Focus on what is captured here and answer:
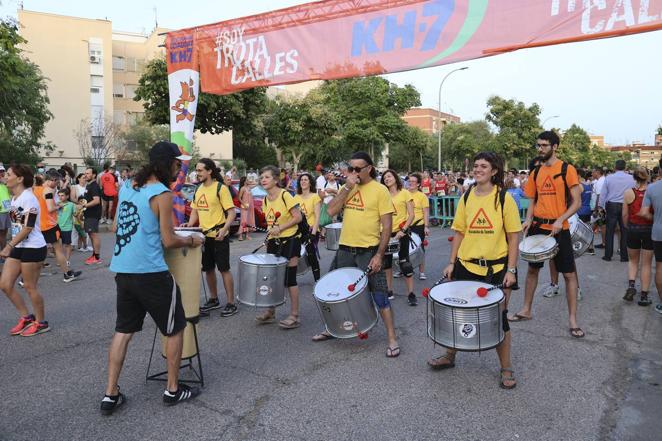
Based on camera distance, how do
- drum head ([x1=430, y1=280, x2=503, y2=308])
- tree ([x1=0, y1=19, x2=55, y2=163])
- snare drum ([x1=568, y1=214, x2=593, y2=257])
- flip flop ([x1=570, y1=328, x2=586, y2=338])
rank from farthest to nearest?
tree ([x1=0, y1=19, x2=55, y2=163])
snare drum ([x1=568, y1=214, x2=593, y2=257])
flip flop ([x1=570, y1=328, x2=586, y2=338])
drum head ([x1=430, y1=280, x2=503, y2=308])

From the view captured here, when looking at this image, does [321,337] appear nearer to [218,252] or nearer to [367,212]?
[367,212]

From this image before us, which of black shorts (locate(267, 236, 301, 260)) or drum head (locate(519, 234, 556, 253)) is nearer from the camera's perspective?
drum head (locate(519, 234, 556, 253))

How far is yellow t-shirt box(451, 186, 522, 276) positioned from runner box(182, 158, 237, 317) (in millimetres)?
2936

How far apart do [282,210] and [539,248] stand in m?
2.85

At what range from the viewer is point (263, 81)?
811cm

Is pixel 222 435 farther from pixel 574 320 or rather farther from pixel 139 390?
pixel 574 320

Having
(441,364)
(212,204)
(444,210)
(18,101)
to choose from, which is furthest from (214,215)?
(18,101)

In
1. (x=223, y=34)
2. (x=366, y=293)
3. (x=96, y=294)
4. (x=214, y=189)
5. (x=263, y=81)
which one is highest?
(x=223, y=34)

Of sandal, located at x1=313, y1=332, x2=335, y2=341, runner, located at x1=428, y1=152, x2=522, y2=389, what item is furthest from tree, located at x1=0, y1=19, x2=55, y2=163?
runner, located at x1=428, y1=152, x2=522, y2=389

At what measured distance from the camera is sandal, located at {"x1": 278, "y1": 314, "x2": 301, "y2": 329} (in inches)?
228

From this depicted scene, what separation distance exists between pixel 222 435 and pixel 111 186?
13900mm

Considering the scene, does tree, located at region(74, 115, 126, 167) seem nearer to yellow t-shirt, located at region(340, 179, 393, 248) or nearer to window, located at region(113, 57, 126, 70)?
window, located at region(113, 57, 126, 70)

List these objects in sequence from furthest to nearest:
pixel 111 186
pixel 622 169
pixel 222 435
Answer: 1. pixel 111 186
2. pixel 622 169
3. pixel 222 435

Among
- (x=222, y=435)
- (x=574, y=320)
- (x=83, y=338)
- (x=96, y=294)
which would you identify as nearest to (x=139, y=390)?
(x=222, y=435)
